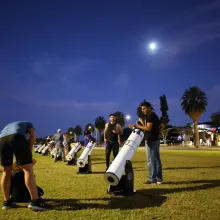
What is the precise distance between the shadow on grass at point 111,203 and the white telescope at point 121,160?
1.48 ft

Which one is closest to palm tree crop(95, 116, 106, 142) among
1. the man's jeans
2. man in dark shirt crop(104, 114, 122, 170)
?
the man's jeans

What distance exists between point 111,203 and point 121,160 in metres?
1.09

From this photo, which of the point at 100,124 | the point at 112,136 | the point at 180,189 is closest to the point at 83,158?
the point at 112,136

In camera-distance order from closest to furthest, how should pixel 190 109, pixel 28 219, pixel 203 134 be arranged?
pixel 28 219, pixel 190 109, pixel 203 134

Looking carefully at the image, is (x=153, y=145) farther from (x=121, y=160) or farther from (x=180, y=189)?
(x=121, y=160)

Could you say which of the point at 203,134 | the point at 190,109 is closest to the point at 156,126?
the point at 190,109

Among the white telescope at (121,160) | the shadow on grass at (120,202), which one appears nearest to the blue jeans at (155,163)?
the white telescope at (121,160)

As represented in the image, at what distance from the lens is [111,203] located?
6613 millimetres

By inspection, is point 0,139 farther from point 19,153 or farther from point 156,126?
point 156,126

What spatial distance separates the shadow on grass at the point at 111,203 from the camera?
6.33m

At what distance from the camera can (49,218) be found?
5508 millimetres

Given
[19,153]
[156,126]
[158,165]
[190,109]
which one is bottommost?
[158,165]

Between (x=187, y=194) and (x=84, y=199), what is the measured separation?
2572 millimetres

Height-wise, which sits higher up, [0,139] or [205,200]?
[0,139]
